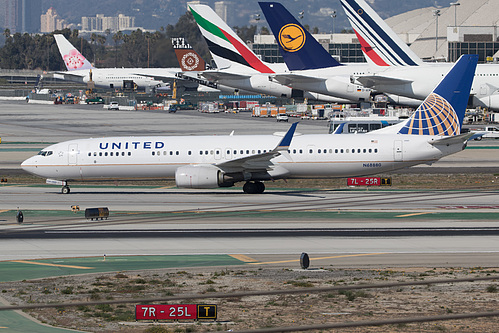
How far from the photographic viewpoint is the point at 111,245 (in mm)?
31016

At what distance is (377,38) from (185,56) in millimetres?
64939

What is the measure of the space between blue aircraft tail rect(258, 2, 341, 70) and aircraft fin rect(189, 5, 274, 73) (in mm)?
8496

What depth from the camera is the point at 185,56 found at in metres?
143

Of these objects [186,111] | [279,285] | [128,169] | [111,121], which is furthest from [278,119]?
[279,285]

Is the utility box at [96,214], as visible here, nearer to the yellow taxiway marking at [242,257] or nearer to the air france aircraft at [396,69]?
the yellow taxiway marking at [242,257]

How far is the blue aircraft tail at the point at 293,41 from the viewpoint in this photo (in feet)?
274

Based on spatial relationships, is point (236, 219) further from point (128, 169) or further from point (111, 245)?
point (128, 169)

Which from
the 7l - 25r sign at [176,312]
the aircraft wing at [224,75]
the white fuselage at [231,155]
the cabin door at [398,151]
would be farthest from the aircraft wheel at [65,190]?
the aircraft wing at [224,75]

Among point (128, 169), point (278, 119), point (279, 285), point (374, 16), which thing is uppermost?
point (374, 16)

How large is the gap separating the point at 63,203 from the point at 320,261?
21121 millimetres

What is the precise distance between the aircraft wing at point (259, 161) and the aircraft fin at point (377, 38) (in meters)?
42.9

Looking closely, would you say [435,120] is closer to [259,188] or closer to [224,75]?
[259,188]

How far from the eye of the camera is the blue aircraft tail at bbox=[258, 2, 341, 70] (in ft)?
274

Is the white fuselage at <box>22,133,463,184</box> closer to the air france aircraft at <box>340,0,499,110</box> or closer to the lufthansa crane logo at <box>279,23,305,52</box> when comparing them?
the air france aircraft at <box>340,0,499,110</box>
